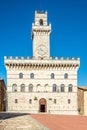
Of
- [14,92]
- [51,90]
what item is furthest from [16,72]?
[51,90]

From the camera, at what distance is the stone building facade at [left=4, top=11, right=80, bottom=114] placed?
59.6 metres

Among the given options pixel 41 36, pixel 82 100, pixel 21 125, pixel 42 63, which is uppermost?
pixel 41 36

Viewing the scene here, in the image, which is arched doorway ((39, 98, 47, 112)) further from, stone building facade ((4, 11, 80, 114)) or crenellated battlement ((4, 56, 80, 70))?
crenellated battlement ((4, 56, 80, 70))

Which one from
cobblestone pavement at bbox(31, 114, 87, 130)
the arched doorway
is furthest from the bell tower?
cobblestone pavement at bbox(31, 114, 87, 130)

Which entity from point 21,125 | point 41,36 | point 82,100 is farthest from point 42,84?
point 21,125

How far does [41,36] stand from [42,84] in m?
11.1

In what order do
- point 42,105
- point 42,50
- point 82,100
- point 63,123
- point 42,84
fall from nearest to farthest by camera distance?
point 63,123
point 42,84
point 42,105
point 82,100
point 42,50

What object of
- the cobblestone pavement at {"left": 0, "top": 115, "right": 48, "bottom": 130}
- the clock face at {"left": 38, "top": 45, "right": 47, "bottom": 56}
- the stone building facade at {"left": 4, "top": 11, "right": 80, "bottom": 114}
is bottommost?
the cobblestone pavement at {"left": 0, "top": 115, "right": 48, "bottom": 130}

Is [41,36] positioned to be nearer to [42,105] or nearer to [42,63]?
[42,63]

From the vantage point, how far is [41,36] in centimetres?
6475

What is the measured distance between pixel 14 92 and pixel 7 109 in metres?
3.65

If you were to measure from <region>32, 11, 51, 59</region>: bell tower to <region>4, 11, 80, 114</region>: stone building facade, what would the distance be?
2.31 meters

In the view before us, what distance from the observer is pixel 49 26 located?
64875mm

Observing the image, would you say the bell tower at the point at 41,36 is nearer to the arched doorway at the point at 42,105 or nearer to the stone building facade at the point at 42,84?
the stone building facade at the point at 42,84
